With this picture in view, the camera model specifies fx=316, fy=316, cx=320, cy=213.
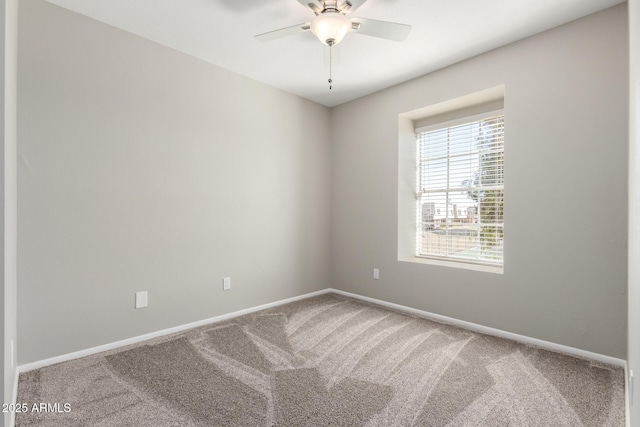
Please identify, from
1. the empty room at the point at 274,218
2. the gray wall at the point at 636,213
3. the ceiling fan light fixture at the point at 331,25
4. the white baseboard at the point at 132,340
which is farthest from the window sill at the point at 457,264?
the ceiling fan light fixture at the point at 331,25

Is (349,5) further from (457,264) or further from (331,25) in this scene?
(457,264)

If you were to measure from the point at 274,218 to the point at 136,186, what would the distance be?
143cm

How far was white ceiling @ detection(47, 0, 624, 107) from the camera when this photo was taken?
2.15 metres

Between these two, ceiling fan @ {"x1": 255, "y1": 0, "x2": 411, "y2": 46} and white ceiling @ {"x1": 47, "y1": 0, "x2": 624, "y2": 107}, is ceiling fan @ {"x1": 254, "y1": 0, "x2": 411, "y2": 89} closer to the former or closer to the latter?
ceiling fan @ {"x1": 255, "y1": 0, "x2": 411, "y2": 46}

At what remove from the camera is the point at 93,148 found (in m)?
2.34

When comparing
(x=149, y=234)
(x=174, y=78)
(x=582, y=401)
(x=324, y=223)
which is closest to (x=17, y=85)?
(x=174, y=78)

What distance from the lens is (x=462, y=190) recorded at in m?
3.26

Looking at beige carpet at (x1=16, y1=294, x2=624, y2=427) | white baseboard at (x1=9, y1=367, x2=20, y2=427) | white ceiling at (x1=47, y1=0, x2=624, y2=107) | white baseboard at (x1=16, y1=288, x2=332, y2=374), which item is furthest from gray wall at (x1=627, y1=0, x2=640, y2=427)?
white baseboard at (x1=16, y1=288, x2=332, y2=374)

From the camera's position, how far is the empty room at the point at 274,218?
1.84 m

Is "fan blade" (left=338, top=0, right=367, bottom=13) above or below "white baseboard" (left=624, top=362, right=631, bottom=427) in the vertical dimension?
above

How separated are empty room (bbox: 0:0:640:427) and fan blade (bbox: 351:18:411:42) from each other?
3cm

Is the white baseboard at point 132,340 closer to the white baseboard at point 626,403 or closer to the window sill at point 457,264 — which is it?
the window sill at point 457,264

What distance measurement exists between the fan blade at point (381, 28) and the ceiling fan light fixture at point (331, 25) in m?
0.08

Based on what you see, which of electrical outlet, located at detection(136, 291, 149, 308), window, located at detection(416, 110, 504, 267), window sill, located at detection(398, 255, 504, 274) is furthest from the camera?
window, located at detection(416, 110, 504, 267)
